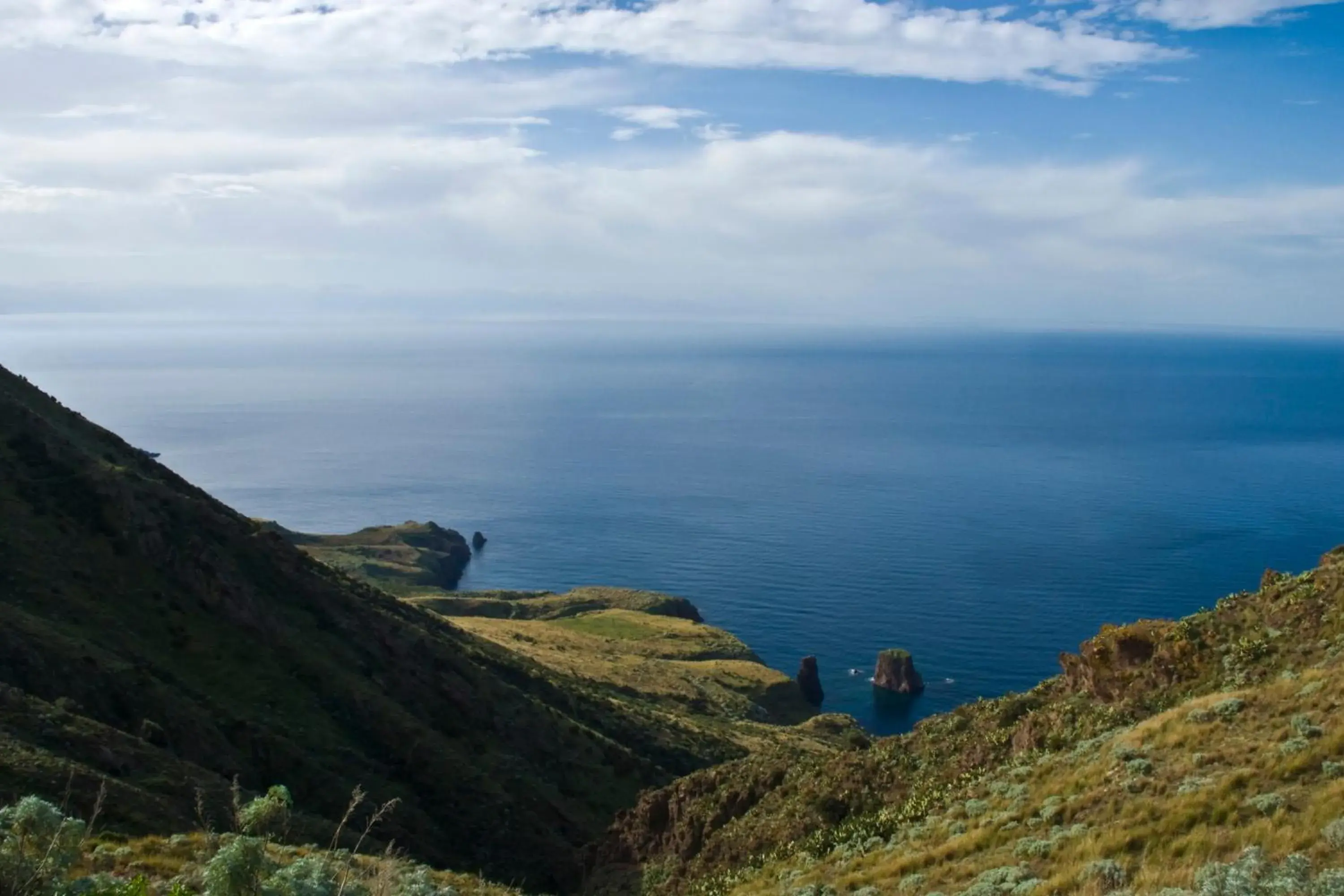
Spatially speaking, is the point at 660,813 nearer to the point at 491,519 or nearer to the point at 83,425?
the point at 83,425

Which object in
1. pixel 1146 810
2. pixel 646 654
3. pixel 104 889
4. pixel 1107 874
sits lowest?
pixel 646 654

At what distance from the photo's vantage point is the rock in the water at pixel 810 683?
293 feet

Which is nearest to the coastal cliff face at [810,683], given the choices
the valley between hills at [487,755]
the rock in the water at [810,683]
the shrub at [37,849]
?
the rock in the water at [810,683]

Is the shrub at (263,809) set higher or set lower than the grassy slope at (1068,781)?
higher

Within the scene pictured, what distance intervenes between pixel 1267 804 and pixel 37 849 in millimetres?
17430

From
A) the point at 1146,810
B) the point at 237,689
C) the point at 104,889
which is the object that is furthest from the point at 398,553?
the point at 1146,810

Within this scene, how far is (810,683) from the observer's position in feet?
294

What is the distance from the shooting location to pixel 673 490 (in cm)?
17800

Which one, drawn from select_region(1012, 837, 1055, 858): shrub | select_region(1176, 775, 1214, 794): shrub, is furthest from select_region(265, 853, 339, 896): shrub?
select_region(1176, 775, 1214, 794): shrub

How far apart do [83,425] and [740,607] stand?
259 feet

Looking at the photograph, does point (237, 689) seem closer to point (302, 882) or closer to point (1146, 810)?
point (302, 882)

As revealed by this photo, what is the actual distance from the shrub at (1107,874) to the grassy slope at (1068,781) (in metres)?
0.24

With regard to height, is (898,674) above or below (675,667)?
below

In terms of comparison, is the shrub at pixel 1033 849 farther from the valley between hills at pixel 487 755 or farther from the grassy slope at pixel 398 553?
the grassy slope at pixel 398 553
